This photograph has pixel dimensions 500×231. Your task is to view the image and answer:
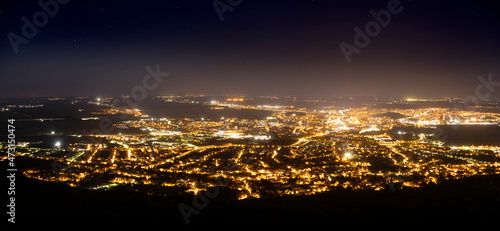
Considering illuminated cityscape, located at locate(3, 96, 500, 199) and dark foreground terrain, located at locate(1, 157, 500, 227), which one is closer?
dark foreground terrain, located at locate(1, 157, 500, 227)

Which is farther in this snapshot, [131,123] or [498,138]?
[131,123]

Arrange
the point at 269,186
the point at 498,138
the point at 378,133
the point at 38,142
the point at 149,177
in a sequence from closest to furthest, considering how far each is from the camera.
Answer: the point at 269,186 → the point at 149,177 → the point at 38,142 → the point at 498,138 → the point at 378,133

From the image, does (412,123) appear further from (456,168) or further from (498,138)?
(456,168)

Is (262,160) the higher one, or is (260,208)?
(262,160)

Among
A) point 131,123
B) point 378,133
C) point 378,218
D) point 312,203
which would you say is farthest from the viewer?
point 131,123

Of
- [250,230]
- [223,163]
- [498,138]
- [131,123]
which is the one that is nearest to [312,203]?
[250,230]

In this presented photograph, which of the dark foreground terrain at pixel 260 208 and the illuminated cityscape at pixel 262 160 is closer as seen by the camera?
the dark foreground terrain at pixel 260 208

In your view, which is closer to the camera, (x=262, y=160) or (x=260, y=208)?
(x=260, y=208)
